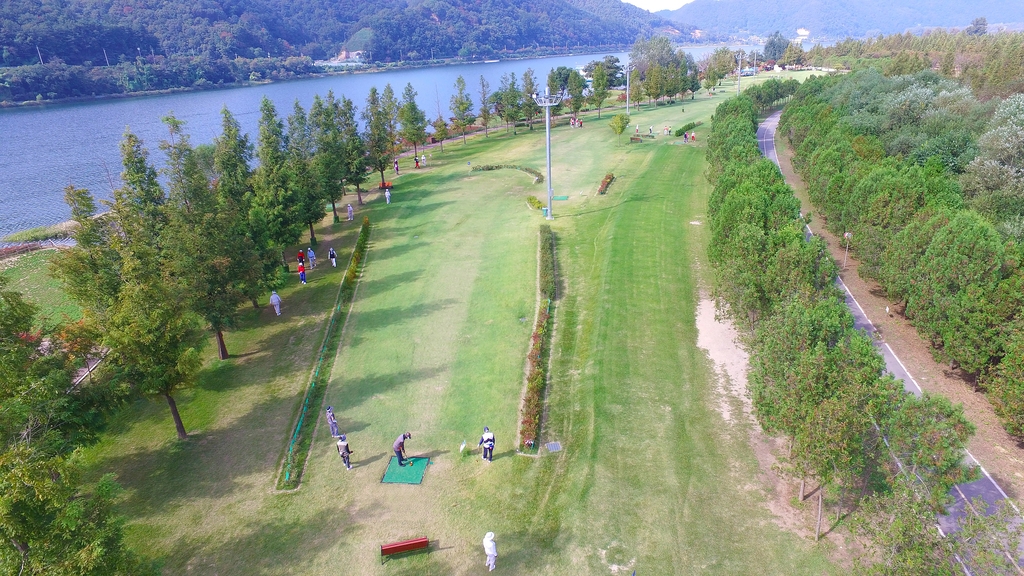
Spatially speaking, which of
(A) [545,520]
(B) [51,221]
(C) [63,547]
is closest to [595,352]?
(A) [545,520]

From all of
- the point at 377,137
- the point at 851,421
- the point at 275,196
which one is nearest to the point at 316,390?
the point at 275,196

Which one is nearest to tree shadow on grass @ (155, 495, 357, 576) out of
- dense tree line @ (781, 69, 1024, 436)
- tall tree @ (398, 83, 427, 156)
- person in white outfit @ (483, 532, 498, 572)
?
person in white outfit @ (483, 532, 498, 572)

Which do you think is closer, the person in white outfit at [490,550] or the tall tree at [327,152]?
the person in white outfit at [490,550]

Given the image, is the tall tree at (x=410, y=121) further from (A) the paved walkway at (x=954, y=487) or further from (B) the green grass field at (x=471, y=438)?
(A) the paved walkway at (x=954, y=487)

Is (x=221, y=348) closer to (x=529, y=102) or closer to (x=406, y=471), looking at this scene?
(x=406, y=471)

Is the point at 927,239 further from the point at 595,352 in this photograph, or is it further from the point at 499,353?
the point at 499,353

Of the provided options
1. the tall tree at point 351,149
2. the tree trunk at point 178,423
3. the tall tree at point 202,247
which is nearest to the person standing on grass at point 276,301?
the tall tree at point 202,247
